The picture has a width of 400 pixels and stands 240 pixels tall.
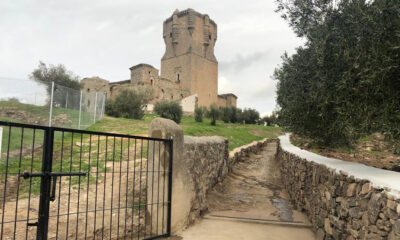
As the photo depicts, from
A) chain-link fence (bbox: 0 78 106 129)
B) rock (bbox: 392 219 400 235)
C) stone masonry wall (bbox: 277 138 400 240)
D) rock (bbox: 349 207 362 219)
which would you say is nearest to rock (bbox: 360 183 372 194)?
stone masonry wall (bbox: 277 138 400 240)

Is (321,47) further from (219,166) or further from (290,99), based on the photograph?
(219,166)

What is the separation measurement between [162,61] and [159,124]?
5799 cm

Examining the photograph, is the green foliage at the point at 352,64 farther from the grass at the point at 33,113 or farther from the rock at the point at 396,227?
the grass at the point at 33,113

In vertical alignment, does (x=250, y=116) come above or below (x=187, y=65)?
below

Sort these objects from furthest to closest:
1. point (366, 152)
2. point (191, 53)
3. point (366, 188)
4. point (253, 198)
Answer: point (191, 53)
point (366, 152)
point (253, 198)
point (366, 188)

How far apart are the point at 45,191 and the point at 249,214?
4.59 m

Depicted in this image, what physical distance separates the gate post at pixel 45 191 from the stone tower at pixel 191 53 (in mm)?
52824

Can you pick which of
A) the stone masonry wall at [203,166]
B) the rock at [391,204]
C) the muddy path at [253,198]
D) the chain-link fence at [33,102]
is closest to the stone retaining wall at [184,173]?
the stone masonry wall at [203,166]

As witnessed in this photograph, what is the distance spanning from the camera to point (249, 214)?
6340 mm

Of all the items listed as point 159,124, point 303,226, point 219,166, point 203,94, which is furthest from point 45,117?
point 203,94

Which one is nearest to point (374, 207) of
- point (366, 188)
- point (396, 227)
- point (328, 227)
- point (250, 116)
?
point (366, 188)

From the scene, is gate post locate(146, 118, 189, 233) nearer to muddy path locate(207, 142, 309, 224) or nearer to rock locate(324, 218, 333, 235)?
muddy path locate(207, 142, 309, 224)

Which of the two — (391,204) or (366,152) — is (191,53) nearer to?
(366,152)

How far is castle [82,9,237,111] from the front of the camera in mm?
51000
